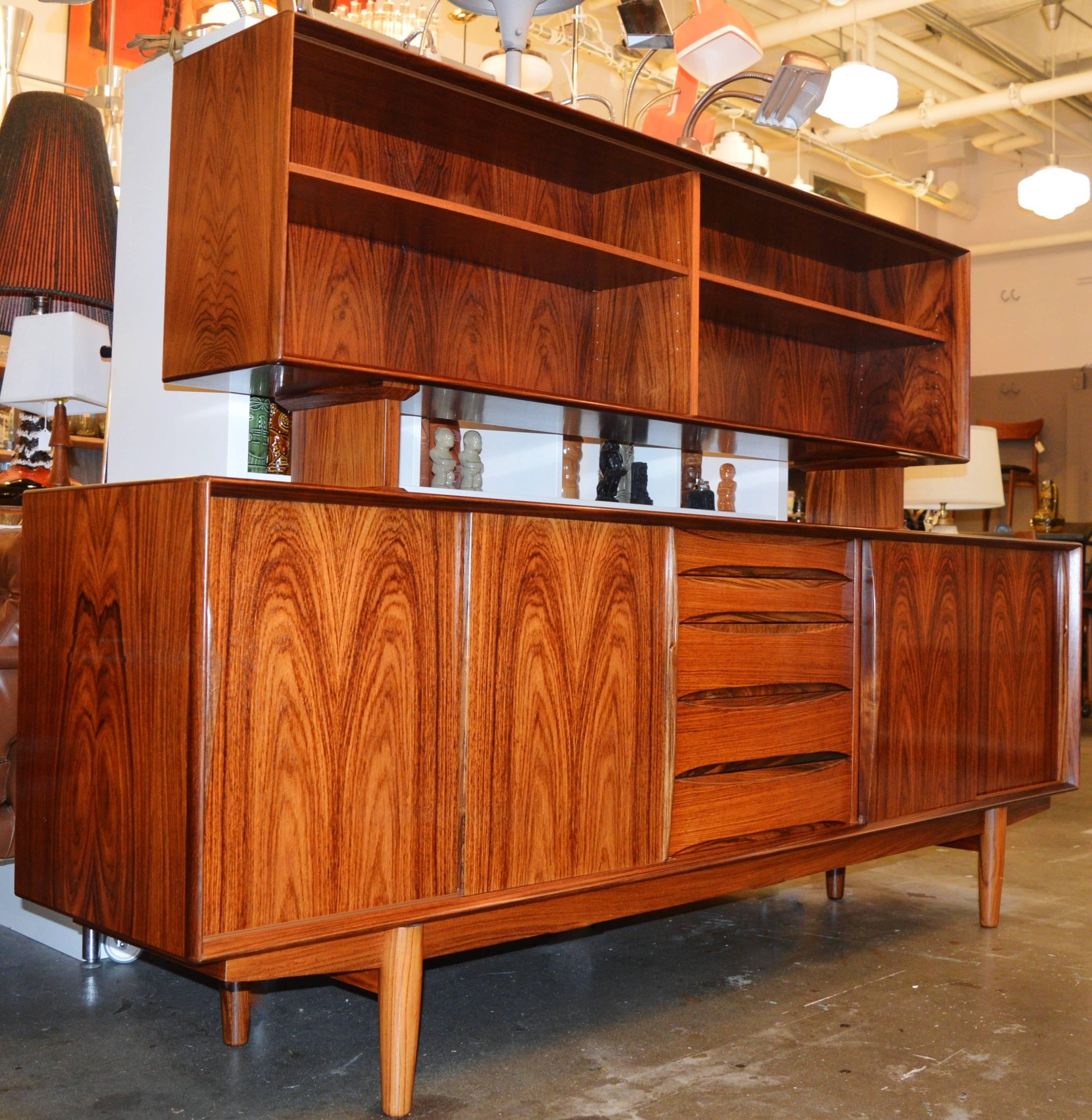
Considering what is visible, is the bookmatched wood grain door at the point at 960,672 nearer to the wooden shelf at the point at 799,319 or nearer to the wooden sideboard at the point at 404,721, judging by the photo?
the wooden sideboard at the point at 404,721

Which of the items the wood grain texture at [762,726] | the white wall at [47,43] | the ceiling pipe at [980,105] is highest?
the ceiling pipe at [980,105]

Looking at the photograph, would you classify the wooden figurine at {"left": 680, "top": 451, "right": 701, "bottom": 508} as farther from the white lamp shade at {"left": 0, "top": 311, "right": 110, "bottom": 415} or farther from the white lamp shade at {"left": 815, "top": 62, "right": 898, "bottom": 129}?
the white lamp shade at {"left": 815, "top": 62, "right": 898, "bottom": 129}

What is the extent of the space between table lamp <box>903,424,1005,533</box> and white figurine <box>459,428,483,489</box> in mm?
1889

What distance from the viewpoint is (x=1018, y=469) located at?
10148mm

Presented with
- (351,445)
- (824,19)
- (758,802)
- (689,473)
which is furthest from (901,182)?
(351,445)

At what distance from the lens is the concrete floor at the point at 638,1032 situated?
191 centimetres

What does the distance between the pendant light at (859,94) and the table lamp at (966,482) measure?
6.78ft

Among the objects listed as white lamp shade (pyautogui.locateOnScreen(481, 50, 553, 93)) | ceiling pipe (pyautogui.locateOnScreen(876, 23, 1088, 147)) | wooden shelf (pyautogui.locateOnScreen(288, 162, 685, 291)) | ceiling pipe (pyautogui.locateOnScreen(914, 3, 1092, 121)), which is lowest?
wooden shelf (pyautogui.locateOnScreen(288, 162, 685, 291))

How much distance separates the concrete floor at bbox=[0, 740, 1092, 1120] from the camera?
1911mm

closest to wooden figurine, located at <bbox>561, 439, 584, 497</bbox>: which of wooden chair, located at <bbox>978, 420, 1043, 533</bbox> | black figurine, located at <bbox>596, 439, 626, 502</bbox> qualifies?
black figurine, located at <bbox>596, 439, 626, 502</bbox>

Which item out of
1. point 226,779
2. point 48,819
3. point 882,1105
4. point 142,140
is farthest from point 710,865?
point 142,140

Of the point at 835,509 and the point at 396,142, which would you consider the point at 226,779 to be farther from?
the point at 835,509

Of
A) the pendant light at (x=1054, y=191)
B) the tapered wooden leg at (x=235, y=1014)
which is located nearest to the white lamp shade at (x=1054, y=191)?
the pendant light at (x=1054, y=191)

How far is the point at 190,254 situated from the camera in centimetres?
205
